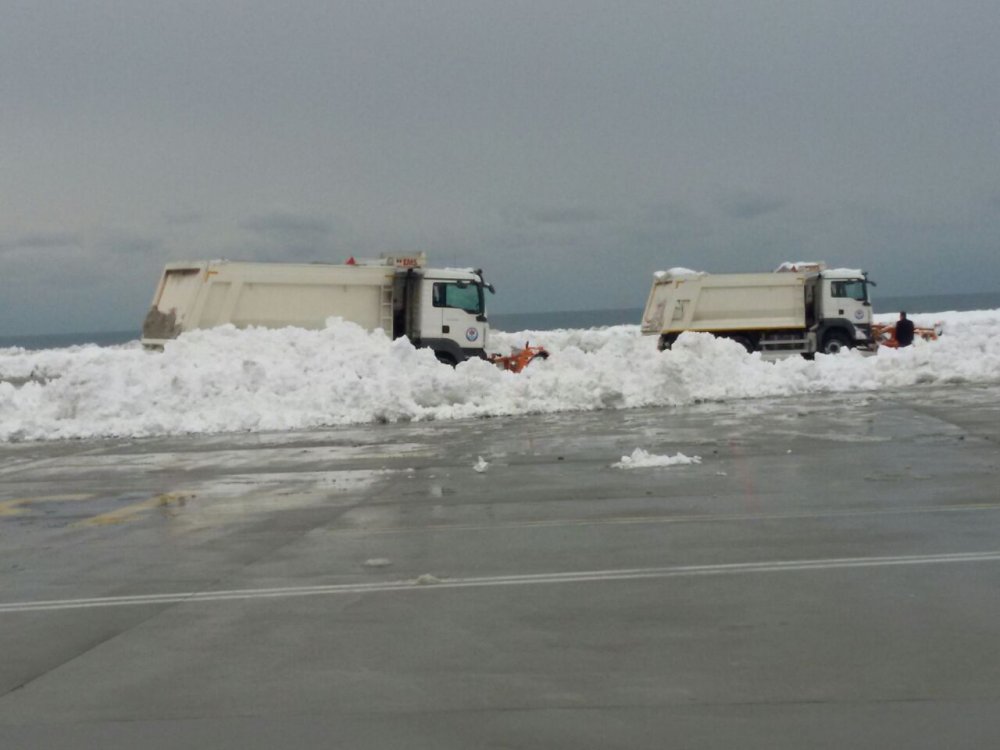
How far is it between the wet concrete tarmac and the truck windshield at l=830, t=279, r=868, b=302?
23.2m

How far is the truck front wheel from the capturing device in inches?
1433

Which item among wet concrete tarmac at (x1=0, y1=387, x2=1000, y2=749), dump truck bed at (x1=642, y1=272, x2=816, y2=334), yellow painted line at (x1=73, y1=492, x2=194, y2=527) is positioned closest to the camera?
wet concrete tarmac at (x1=0, y1=387, x2=1000, y2=749)

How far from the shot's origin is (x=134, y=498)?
12664 mm

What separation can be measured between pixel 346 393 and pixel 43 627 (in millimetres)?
15165

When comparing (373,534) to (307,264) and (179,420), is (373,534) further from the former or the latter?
(307,264)

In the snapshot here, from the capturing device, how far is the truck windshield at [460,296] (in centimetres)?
2748

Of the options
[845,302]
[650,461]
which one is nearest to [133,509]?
[650,461]

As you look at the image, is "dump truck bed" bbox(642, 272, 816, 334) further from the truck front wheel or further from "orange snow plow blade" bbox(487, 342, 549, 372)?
"orange snow plow blade" bbox(487, 342, 549, 372)

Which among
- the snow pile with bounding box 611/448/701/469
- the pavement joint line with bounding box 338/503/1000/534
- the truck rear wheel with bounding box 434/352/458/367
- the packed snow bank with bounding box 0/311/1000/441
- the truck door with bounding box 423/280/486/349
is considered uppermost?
the truck door with bounding box 423/280/486/349

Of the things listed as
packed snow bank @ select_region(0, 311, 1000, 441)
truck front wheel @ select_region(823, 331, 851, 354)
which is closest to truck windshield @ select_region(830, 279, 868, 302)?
truck front wheel @ select_region(823, 331, 851, 354)

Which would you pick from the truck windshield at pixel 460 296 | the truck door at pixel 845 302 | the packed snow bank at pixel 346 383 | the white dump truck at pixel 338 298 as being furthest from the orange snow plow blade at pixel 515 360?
the truck door at pixel 845 302

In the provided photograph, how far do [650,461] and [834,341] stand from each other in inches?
967

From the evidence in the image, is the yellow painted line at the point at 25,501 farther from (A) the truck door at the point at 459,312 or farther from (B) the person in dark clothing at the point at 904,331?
(B) the person in dark clothing at the point at 904,331

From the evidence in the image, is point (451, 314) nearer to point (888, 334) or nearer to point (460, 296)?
point (460, 296)
